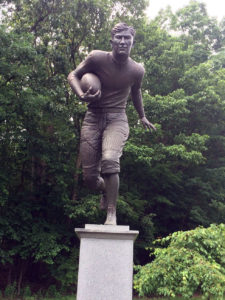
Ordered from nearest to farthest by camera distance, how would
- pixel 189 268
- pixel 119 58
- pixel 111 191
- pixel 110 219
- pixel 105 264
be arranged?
pixel 105 264, pixel 110 219, pixel 111 191, pixel 119 58, pixel 189 268

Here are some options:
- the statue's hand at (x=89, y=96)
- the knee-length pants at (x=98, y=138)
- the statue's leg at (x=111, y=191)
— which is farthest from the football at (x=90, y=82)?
the statue's leg at (x=111, y=191)

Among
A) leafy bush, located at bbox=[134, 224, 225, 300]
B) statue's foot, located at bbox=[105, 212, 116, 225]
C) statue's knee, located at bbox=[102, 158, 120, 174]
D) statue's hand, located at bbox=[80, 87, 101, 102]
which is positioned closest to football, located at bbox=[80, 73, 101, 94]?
statue's hand, located at bbox=[80, 87, 101, 102]

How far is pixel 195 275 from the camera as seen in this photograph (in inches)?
316

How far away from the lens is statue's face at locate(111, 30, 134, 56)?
15.7 feet

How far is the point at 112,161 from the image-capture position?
4.64 m

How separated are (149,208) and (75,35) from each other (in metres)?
8.28

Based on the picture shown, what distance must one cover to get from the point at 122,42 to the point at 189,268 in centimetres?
527

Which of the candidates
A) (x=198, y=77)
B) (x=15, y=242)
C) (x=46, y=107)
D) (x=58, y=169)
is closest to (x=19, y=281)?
(x=15, y=242)

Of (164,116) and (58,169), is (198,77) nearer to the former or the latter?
(164,116)

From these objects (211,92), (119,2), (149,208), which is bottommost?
(149,208)

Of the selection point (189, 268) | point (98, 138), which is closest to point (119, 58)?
point (98, 138)

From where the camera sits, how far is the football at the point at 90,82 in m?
4.70

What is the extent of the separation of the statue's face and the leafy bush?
16.4 feet

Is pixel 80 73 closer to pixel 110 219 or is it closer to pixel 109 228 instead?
pixel 110 219
